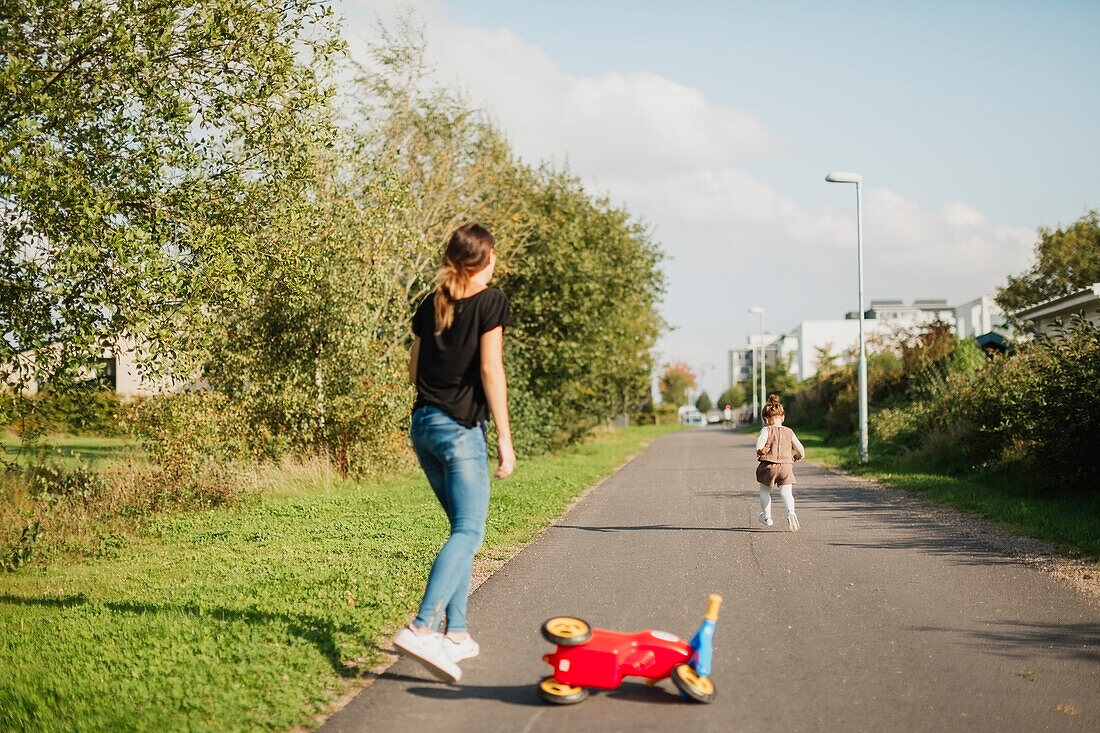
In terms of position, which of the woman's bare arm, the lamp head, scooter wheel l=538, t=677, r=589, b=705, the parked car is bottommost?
the parked car

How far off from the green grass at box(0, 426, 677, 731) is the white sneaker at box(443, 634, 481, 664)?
0.53m

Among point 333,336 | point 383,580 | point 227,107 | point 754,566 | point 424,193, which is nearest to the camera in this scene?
point 383,580

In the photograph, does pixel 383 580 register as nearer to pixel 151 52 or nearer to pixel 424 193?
pixel 151 52

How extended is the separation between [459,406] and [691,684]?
1665 mm

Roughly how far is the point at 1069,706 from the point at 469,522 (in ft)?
9.29

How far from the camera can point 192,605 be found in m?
6.59

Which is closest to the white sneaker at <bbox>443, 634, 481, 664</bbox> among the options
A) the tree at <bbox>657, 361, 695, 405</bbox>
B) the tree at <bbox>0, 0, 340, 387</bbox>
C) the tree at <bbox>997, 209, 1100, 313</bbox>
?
the tree at <bbox>0, 0, 340, 387</bbox>

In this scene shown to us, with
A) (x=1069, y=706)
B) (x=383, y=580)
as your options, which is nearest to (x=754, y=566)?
(x=383, y=580)

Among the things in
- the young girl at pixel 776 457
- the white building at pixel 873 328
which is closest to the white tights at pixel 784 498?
the young girl at pixel 776 457

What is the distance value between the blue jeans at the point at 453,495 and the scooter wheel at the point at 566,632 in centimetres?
58

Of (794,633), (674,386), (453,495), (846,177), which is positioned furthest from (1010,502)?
(674,386)

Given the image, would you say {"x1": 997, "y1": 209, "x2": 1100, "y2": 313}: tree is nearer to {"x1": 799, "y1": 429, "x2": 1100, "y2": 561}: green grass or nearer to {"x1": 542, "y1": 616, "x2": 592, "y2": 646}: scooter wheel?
{"x1": 799, "y1": 429, "x2": 1100, "y2": 561}: green grass

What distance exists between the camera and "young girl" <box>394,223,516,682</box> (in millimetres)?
4875

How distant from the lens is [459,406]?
4.92 meters
